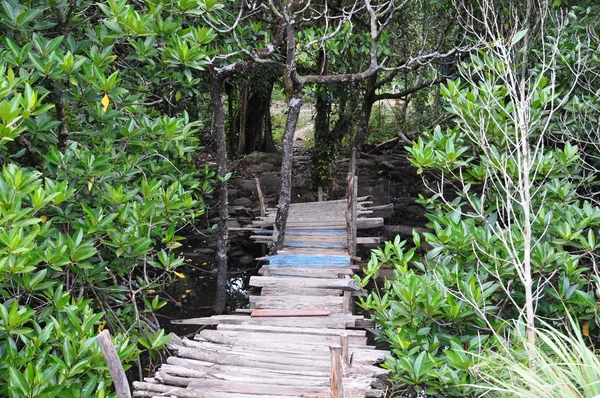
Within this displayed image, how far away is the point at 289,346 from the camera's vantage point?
14.8 ft

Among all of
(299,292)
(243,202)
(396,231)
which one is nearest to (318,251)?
(299,292)

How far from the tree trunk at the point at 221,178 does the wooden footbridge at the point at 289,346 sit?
2.94 ft

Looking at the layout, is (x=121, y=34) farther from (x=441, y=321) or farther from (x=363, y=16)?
(x=363, y=16)

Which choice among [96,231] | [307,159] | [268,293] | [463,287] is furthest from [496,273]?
[307,159]

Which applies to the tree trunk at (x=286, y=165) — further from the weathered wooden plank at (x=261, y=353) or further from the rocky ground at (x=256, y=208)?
the weathered wooden plank at (x=261, y=353)

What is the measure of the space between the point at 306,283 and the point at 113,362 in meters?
3.50

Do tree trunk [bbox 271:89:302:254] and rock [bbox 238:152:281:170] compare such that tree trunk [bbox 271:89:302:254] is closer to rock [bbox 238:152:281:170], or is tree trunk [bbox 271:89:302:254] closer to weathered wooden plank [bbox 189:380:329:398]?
weathered wooden plank [bbox 189:380:329:398]

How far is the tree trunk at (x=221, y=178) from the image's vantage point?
272 inches

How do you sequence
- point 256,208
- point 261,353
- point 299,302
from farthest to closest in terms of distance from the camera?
point 256,208, point 299,302, point 261,353

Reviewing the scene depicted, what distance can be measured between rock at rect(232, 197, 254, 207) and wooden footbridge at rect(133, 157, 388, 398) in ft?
12.8

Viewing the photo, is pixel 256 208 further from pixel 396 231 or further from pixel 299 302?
pixel 299 302

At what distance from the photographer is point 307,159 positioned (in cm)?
1301

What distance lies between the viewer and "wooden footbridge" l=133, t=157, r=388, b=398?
3834 mm

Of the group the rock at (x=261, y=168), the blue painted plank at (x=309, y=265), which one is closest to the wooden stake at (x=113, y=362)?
the blue painted plank at (x=309, y=265)
